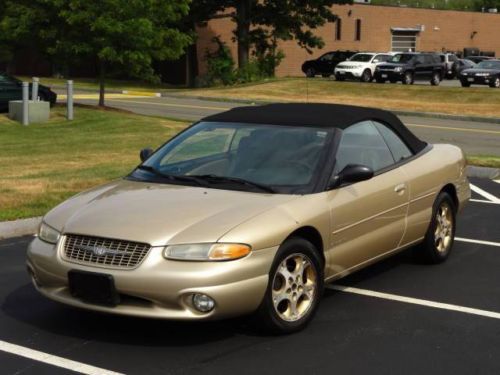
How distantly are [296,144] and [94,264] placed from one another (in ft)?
6.09

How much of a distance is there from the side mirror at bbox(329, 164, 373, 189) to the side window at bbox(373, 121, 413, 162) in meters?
0.97

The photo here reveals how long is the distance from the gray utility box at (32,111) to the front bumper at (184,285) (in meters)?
15.2

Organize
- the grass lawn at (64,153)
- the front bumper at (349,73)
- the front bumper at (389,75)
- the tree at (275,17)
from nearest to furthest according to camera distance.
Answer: the grass lawn at (64,153)
the front bumper at (389,75)
the tree at (275,17)
the front bumper at (349,73)

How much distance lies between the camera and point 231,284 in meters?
4.61

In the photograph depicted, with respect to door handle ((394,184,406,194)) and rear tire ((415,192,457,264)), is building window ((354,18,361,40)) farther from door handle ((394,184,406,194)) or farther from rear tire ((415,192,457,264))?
door handle ((394,184,406,194))

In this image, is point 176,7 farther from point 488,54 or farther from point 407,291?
point 488,54

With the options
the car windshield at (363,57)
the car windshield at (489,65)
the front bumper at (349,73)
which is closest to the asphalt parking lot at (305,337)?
the car windshield at (489,65)

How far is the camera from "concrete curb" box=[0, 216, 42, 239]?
7.92 meters

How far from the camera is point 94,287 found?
15.5 ft

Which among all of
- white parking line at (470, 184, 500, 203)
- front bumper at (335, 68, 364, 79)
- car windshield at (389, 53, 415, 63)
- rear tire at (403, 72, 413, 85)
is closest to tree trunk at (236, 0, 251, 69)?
front bumper at (335, 68, 364, 79)

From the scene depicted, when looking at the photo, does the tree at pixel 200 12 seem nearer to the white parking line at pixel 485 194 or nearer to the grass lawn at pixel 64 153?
the grass lawn at pixel 64 153

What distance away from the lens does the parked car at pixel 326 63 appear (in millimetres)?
49469

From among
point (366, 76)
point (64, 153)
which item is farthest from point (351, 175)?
point (366, 76)

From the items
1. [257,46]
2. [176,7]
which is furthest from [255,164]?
[257,46]
